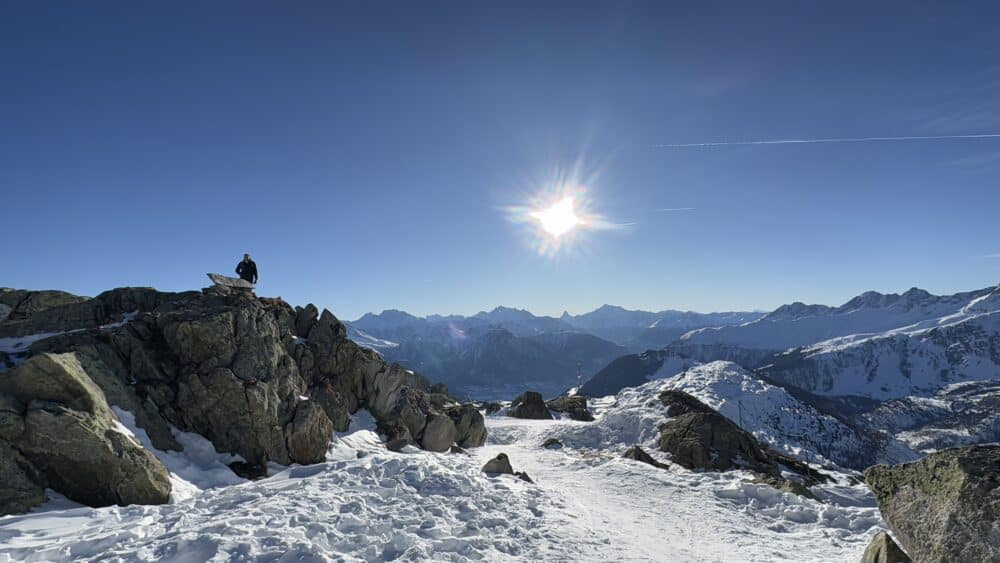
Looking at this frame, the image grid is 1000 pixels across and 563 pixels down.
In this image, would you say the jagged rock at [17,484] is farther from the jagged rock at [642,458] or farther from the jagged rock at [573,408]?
the jagged rock at [573,408]

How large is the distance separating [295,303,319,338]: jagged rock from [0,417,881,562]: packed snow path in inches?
454

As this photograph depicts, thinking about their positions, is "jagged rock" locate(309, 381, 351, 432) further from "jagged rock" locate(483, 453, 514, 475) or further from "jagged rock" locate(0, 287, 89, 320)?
"jagged rock" locate(0, 287, 89, 320)

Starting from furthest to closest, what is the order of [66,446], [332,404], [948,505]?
1. [332,404]
2. [66,446]
3. [948,505]

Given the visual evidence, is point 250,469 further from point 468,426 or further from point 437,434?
point 468,426

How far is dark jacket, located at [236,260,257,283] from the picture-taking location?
2873cm

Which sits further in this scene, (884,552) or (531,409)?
(531,409)

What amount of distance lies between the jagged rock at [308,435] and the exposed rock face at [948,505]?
20351 millimetres

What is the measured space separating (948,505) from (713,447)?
22.6 m

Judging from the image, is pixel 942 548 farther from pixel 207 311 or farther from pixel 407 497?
pixel 207 311

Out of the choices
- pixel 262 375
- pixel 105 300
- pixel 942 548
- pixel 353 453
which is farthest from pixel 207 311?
pixel 942 548

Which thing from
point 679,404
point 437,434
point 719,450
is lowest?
point 719,450

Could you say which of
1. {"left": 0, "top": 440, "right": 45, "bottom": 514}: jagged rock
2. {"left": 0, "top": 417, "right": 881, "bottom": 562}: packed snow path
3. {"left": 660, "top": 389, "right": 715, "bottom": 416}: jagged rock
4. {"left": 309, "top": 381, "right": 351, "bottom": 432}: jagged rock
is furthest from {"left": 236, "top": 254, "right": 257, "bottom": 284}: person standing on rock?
{"left": 660, "top": 389, "right": 715, "bottom": 416}: jagged rock

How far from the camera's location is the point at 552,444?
39625 mm

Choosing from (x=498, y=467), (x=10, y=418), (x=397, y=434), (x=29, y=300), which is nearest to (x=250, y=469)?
Answer: (x=10, y=418)
